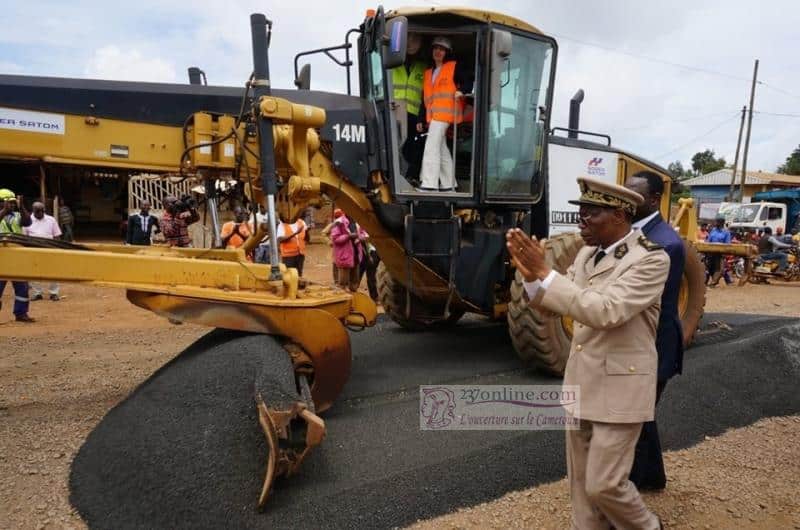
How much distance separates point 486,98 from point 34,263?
10.8 ft

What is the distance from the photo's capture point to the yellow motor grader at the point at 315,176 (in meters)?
3.30

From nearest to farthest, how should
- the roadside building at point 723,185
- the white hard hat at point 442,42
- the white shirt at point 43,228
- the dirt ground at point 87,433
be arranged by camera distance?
the dirt ground at point 87,433, the white hard hat at point 442,42, the white shirt at point 43,228, the roadside building at point 723,185

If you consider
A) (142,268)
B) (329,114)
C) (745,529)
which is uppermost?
(329,114)

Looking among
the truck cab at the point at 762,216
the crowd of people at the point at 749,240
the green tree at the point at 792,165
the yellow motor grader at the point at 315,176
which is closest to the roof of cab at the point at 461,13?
the yellow motor grader at the point at 315,176

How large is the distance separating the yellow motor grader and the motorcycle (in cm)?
1035

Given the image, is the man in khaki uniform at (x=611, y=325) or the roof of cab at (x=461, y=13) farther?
the roof of cab at (x=461, y=13)

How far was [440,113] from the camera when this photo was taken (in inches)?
181

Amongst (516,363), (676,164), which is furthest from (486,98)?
(676,164)

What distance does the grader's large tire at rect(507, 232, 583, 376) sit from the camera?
4598mm

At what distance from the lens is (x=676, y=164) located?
189ft

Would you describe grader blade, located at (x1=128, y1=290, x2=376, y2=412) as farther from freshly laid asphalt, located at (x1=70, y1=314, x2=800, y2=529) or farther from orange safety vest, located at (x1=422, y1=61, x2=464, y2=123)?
orange safety vest, located at (x1=422, y1=61, x2=464, y2=123)

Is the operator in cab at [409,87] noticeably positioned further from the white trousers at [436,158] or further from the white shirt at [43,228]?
the white shirt at [43,228]

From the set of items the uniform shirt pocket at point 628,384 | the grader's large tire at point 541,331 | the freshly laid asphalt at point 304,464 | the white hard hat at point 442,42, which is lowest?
the freshly laid asphalt at point 304,464

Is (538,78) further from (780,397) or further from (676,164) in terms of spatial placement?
(676,164)
